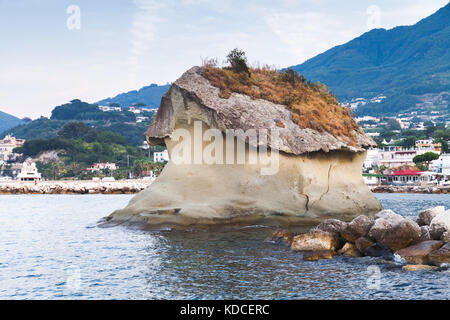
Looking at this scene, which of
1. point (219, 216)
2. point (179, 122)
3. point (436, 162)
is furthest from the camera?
point (436, 162)

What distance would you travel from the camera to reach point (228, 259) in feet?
57.9

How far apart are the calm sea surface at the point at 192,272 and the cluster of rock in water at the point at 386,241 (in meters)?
0.68

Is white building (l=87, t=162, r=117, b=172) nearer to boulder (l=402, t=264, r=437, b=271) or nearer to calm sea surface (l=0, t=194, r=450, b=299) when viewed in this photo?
calm sea surface (l=0, t=194, r=450, b=299)

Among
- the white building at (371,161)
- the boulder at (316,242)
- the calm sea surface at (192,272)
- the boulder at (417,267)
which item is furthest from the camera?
the white building at (371,161)

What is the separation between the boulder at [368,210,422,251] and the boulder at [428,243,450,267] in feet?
5.20

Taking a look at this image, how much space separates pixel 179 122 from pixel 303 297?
18.3 m

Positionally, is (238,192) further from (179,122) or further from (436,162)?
(436,162)

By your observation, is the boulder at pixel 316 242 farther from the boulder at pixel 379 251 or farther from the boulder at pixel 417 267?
the boulder at pixel 417 267

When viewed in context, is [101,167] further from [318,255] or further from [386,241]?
[386,241]

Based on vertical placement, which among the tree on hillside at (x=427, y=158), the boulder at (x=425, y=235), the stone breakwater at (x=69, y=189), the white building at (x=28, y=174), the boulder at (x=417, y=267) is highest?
the tree on hillside at (x=427, y=158)

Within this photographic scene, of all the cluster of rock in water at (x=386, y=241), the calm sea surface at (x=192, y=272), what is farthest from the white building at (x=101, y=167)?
the cluster of rock in water at (x=386, y=241)

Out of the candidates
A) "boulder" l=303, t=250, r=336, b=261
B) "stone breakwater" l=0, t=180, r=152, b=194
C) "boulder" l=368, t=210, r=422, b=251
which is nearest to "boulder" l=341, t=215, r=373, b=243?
"boulder" l=368, t=210, r=422, b=251

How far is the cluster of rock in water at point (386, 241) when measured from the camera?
1646cm
